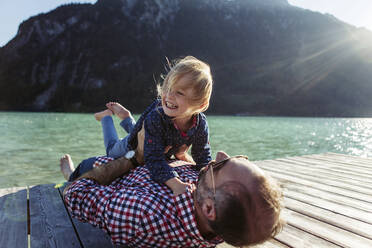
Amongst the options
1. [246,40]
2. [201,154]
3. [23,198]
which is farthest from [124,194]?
[246,40]

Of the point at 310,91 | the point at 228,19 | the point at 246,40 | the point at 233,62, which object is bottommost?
the point at 310,91

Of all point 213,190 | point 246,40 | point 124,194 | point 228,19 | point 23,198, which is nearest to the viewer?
point 213,190

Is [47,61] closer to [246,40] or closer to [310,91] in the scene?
[246,40]

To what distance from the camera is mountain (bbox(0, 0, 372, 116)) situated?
8612cm

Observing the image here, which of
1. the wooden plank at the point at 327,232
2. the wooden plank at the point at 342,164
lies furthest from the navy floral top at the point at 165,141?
the wooden plank at the point at 342,164

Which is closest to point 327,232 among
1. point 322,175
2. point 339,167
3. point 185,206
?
point 185,206

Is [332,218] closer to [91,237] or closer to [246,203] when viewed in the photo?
[246,203]

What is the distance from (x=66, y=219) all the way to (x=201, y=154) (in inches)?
46.8

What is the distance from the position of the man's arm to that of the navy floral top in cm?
19

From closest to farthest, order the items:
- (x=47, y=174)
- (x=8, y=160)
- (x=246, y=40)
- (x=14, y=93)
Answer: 1. (x=47, y=174)
2. (x=8, y=160)
3. (x=14, y=93)
4. (x=246, y=40)

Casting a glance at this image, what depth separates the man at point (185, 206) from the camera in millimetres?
1220

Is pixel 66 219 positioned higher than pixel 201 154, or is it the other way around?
pixel 201 154

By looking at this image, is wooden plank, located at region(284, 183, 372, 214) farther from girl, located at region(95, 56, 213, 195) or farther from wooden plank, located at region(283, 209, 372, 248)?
girl, located at region(95, 56, 213, 195)

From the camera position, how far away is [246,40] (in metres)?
111
